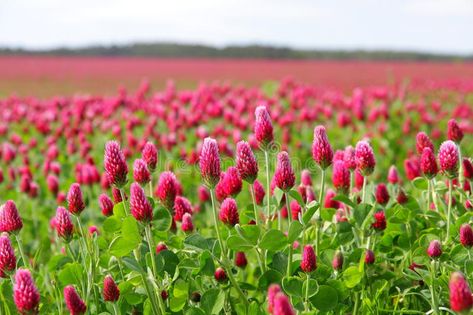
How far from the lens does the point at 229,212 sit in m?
2.02

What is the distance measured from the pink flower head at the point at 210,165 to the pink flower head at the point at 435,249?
24.4 inches

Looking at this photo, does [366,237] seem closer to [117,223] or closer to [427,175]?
[427,175]

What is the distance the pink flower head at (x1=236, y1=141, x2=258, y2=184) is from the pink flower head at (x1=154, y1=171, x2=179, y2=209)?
22cm

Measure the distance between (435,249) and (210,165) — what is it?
661 millimetres

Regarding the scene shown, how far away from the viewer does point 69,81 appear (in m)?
15.4

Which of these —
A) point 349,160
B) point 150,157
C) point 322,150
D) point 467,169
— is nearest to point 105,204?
point 150,157

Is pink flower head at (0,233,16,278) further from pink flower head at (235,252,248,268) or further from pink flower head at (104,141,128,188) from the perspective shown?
pink flower head at (235,252,248,268)

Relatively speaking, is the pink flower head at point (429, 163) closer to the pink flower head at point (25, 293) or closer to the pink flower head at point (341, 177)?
the pink flower head at point (341, 177)

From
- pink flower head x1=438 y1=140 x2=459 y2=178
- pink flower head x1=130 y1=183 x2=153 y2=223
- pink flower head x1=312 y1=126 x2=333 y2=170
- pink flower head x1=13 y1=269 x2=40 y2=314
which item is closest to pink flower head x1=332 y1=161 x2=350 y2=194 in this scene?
pink flower head x1=312 y1=126 x2=333 y2=170

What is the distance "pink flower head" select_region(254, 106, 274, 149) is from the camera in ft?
6.85

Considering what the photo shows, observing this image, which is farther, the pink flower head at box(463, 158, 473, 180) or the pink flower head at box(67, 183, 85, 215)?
the pink flower head at box(463, 158, 473, 180)

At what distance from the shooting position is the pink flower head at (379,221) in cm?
225

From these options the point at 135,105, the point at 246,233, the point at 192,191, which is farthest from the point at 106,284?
the point at 135,105

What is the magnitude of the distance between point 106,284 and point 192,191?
2.70 m
